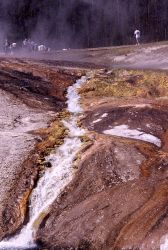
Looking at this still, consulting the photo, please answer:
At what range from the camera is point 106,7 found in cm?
4491

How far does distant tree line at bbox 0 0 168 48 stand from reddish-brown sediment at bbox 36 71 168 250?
1031 inches

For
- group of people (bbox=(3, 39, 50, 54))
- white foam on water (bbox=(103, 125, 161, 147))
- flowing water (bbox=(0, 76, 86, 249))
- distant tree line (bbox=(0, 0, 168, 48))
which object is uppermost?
distant tree line (bbox=(0, 0, 168, 48))

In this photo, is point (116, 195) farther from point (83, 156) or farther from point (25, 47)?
point (25, 47)

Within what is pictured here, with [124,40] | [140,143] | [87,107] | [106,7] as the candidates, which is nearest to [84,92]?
[87,107]

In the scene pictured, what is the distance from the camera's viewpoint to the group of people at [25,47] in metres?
45.1

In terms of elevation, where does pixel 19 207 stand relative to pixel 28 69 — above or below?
below

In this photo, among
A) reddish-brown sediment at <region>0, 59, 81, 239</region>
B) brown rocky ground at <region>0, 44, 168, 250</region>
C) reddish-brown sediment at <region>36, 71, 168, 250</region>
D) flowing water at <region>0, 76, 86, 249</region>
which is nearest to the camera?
reddish-brown sediment at <region>36, 71, 168, 250</region>

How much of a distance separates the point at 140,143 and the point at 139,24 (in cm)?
2961

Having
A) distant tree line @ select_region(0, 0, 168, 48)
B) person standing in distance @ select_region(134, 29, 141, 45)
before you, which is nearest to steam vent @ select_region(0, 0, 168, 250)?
person standing in distance @ select_region(134, 29, 141, 45)

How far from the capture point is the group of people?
148 feet

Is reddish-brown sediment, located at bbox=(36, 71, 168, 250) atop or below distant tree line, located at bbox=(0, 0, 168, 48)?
below

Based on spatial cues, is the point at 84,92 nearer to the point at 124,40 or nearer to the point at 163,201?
the point at 163,201

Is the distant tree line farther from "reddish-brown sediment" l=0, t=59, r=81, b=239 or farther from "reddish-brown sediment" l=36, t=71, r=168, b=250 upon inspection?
"reddish-brown sediment" l=36, t=71, r=168, b=250

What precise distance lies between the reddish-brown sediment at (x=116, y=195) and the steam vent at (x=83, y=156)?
0.09 ft
